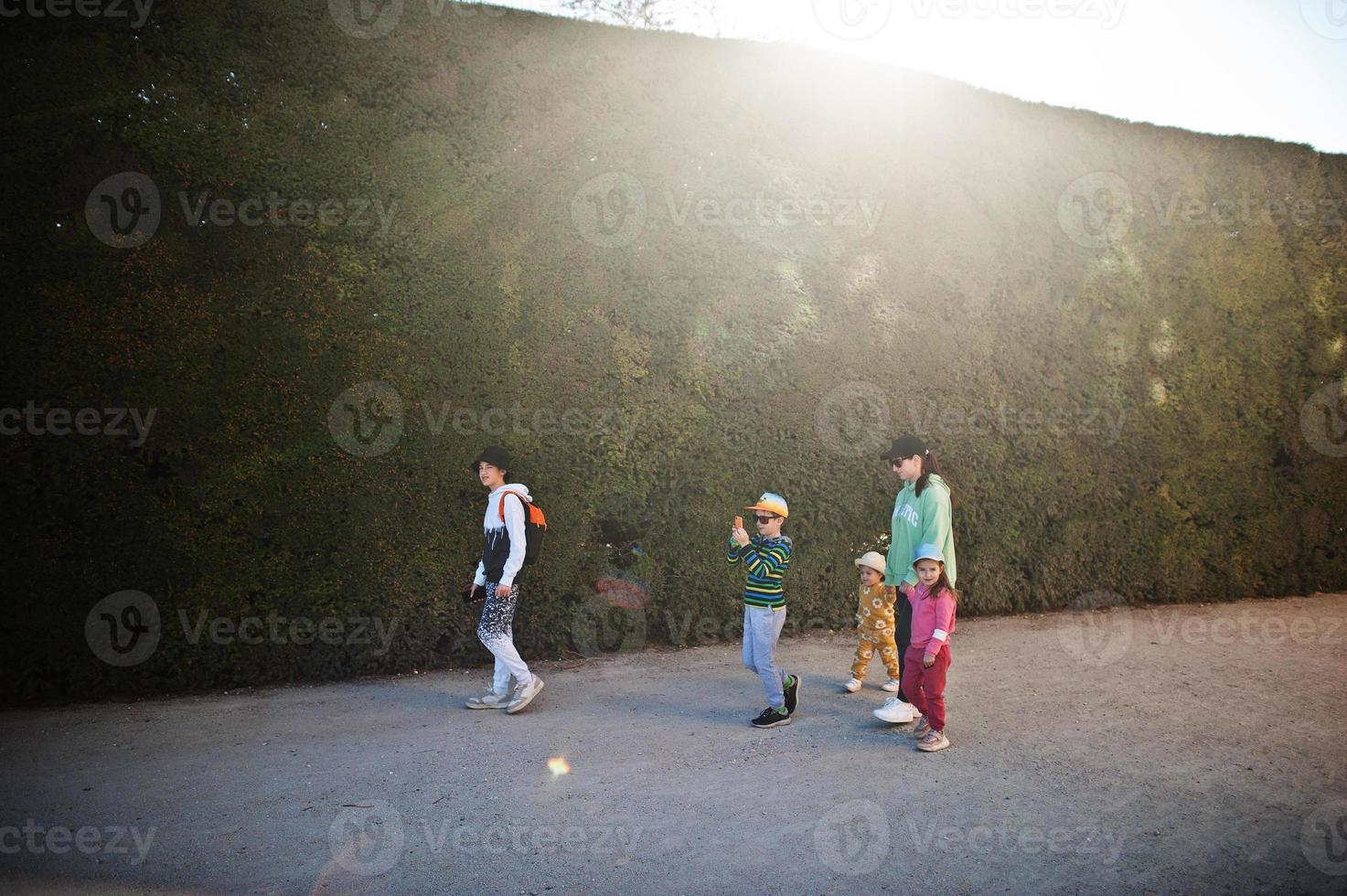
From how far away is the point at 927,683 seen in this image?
508 cm

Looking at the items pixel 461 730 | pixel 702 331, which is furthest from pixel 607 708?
pixel 702 331

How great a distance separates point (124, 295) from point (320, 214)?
160 centimetres

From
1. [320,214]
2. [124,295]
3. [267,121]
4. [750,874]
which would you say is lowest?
[750,874]

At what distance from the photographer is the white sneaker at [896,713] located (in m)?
5.36

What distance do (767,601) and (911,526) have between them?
114 cm

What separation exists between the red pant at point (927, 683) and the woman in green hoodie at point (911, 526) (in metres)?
0.24

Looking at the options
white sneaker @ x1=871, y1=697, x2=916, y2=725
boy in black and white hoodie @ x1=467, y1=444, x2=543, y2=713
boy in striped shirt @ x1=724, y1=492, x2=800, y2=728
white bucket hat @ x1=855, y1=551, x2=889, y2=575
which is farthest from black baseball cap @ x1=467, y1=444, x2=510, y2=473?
white sneaker @ x1=871, y1=697, x2=916, y2=725

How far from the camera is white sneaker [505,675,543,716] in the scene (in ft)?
18.9

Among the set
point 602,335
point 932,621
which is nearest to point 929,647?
point 932,621

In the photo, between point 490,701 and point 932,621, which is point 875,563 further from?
point 490,701

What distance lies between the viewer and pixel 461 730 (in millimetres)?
5430

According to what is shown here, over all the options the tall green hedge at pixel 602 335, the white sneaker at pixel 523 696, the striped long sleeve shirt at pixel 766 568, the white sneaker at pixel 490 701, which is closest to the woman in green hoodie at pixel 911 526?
the striped long sleeve shirt at pixel 766 568

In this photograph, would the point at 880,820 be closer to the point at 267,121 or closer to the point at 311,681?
the point at 311,681

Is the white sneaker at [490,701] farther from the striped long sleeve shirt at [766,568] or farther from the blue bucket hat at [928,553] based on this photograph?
the blue bucket hat at [928,553]
